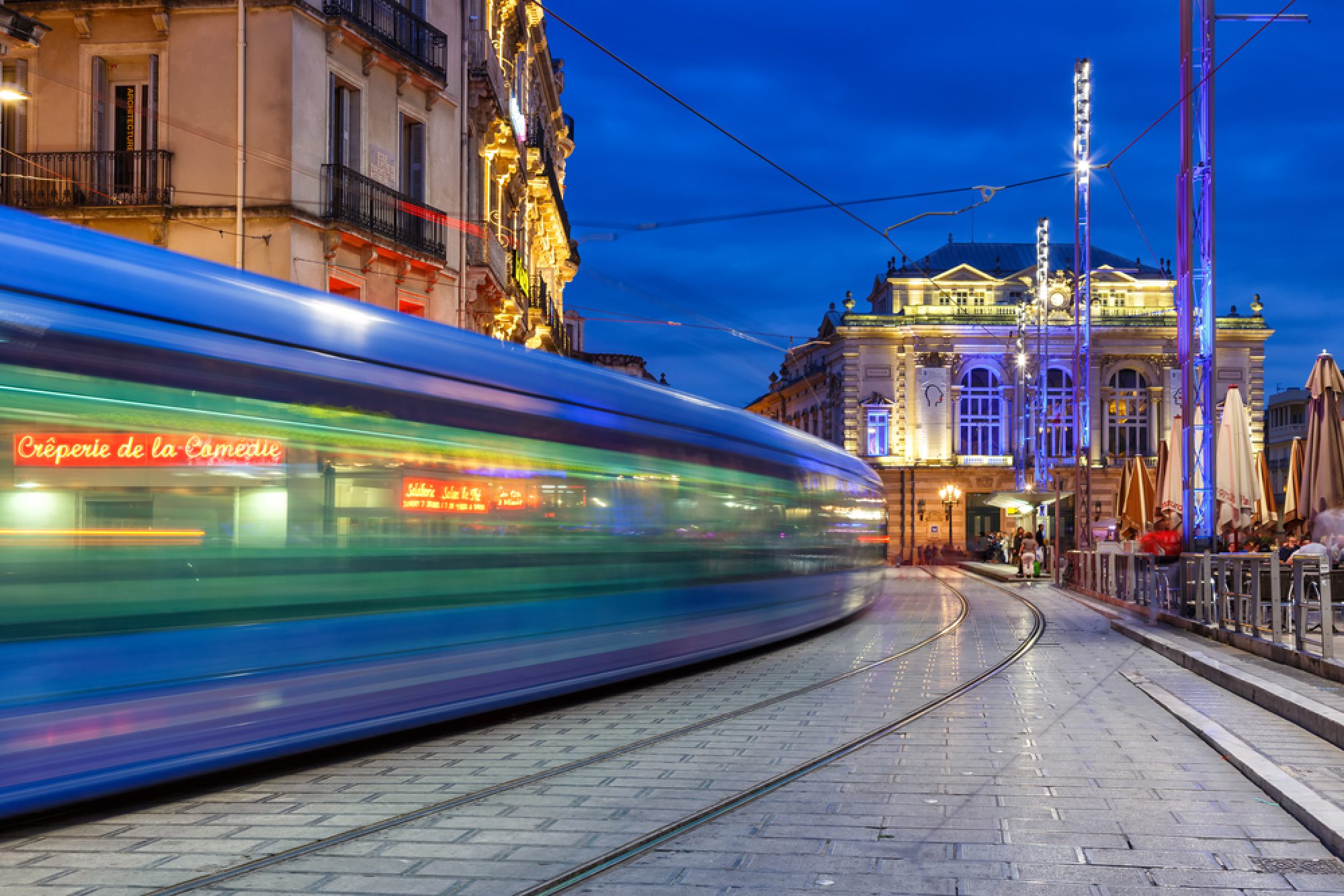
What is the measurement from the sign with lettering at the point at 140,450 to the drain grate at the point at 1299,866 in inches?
191

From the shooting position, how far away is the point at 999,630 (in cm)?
1903

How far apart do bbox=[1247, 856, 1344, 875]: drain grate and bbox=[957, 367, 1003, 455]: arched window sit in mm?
67398

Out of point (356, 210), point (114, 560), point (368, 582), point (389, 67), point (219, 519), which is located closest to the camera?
point (114, 560)

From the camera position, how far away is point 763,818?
244 inches

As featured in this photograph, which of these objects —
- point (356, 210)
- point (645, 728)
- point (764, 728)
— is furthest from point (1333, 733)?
point (356, 210)

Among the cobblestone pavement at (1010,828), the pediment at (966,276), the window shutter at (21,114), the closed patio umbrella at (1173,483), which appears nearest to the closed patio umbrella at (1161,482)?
the closed patio umbrella at (1173,483)

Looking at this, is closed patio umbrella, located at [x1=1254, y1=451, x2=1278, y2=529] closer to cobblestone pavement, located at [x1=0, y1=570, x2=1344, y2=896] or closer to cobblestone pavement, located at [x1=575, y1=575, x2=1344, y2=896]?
cobblestone pavement, located at [x1=0, y1=570, x2=1344, y2=896]

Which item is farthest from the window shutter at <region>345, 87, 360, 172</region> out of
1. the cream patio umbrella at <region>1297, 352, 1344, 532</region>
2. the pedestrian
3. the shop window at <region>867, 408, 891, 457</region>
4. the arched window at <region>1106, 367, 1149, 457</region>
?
the arched window at <region>1106, 367, 1149, 457</region>

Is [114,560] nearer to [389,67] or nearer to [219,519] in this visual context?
[219,519]

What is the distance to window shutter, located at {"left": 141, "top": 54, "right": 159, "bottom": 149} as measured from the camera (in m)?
18.9

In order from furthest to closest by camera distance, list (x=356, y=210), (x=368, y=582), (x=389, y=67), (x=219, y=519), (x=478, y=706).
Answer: (x=389, y=67)
(x=356, y=210)
(x=478, y=706)
(x=368, y=582)
(x=219, y=519)

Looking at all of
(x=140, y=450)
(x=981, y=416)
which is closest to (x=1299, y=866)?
(x=140, y=450)

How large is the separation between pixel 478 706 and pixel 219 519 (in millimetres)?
2672

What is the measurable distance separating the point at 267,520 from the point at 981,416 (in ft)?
222
